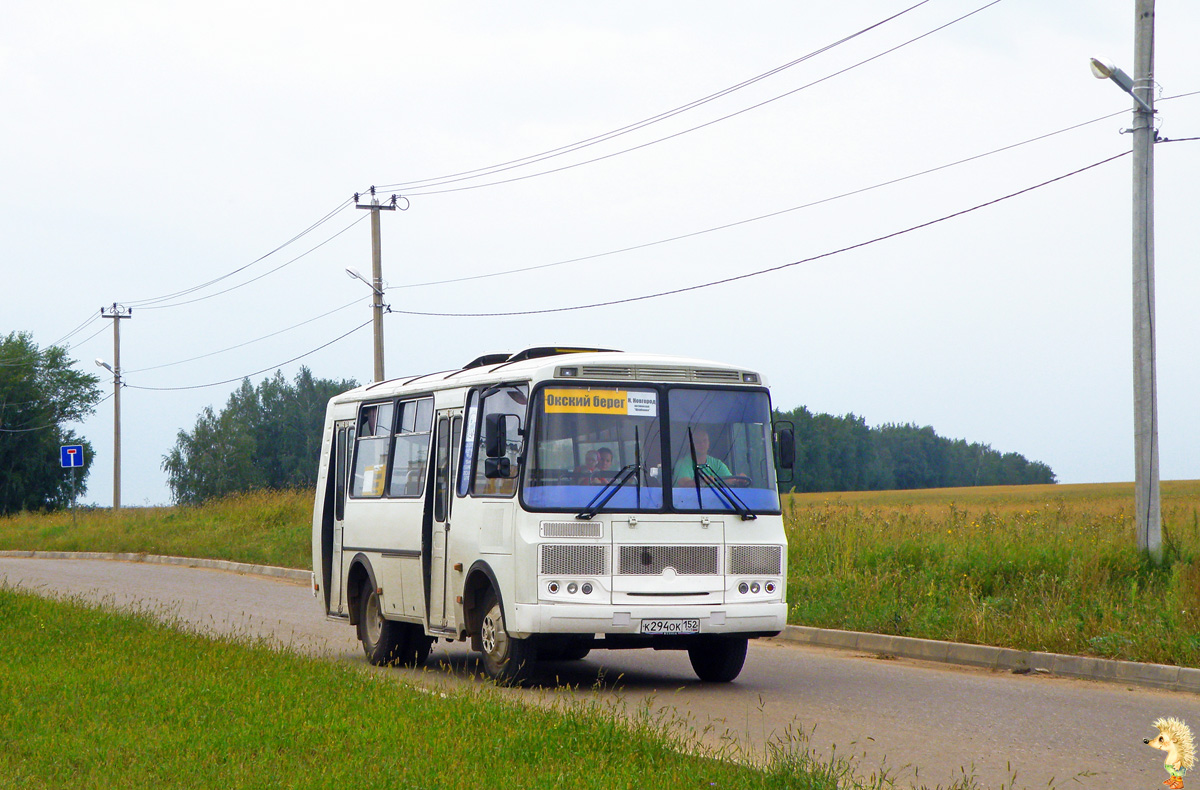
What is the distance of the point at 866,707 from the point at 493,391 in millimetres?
4124

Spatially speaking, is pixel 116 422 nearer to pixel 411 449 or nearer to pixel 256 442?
pixel 411 449

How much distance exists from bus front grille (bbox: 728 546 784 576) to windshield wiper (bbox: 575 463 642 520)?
97cm

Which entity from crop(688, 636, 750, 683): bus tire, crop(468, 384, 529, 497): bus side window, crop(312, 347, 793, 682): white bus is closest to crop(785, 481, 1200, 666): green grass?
crop(688, 636, 750, 683): bus tire

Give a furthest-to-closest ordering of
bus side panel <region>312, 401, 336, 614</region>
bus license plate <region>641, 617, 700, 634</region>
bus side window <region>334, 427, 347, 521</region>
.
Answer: bus side panel <region>312, 401, 336, 614</region>
bus side window <region>334, 427, 347, 521</region>
bus license plate <region>641, 617, 700, 634</region>

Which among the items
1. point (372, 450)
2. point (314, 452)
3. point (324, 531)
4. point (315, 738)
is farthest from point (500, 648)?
point (314, 452)

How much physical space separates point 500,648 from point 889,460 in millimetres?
105029

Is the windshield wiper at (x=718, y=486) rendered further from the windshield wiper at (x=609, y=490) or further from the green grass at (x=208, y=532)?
the green grass at (x=208, y=532)

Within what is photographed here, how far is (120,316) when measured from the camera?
55.2 metres

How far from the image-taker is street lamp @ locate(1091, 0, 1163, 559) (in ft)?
46.6

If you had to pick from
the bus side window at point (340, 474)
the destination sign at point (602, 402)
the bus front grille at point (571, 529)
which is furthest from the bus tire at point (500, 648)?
the bus side window at point (340, 474)

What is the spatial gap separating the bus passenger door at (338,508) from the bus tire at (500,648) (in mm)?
3591

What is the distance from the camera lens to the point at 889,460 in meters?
113

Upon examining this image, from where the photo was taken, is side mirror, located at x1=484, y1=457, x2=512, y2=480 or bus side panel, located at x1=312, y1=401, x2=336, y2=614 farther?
bus side panel, located at x1=312, y1=401, x2=336, y2=614

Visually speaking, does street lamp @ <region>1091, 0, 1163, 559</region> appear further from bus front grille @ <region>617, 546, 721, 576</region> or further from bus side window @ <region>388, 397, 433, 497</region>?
bus side window @ <region>388, 397, 433, 497</region>
